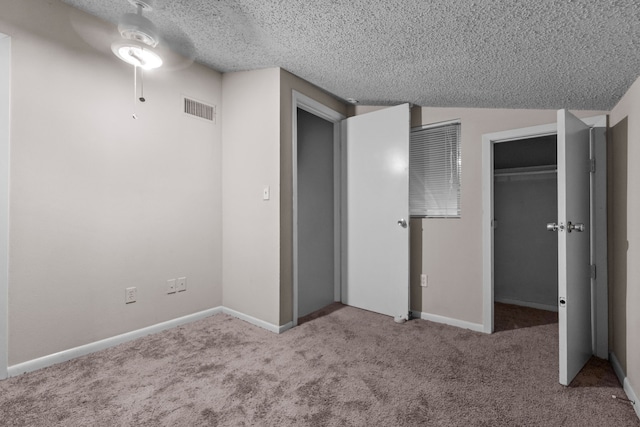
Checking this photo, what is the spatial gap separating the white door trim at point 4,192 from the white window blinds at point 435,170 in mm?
2914

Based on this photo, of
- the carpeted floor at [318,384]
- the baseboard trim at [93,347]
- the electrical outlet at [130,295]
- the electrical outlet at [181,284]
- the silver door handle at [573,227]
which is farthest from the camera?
the electrical outlet at [181,284]

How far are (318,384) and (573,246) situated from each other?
1.67 meters

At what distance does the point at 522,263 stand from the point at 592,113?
6.41ft

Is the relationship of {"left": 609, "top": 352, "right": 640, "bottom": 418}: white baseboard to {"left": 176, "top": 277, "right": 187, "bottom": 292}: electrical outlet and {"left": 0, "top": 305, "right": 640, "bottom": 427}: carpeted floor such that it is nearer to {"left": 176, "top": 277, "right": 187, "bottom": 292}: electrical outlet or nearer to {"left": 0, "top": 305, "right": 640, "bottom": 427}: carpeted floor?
{"left": 0, "top": 305, "right": 640, "bottom": 427}: carpeted floor

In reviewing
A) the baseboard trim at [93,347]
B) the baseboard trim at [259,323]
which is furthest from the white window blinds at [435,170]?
the baseboard trim at [93,347]

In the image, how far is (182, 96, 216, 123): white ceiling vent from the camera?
260cm

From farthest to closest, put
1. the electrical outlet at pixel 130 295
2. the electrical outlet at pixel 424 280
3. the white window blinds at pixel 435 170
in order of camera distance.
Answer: the electrical outlet at pixel 424 280
the white window blinds at pixel 435 170
the electrical outlet at pixel 130 295

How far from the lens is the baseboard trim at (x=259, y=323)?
245 cm

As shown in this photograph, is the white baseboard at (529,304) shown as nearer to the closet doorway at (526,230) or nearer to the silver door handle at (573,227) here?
the closet doorway at (526,230)

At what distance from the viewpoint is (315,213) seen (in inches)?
124

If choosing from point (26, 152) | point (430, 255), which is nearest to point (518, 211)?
point (430, 255)

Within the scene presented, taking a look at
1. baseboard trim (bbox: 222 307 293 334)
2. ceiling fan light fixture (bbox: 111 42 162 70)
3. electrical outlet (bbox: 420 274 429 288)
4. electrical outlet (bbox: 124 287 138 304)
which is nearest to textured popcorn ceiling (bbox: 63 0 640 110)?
ceiling fan light fixture (bbox: 111 42 162 70)

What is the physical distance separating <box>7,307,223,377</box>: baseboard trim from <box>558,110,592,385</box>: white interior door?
2675 millimetres

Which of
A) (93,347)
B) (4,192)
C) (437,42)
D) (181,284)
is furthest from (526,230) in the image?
(4,192)
